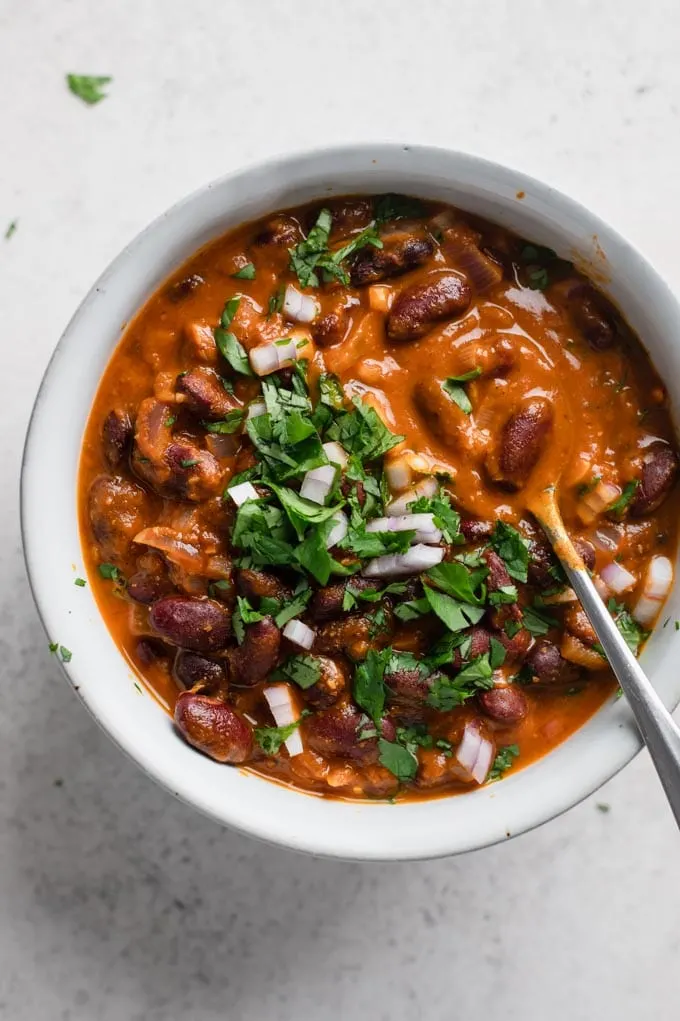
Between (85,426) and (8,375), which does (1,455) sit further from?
(85,426)

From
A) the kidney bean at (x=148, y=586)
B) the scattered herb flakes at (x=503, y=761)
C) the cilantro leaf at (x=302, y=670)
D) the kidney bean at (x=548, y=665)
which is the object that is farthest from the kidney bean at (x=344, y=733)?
the kidney bean at (x=148, y=586)

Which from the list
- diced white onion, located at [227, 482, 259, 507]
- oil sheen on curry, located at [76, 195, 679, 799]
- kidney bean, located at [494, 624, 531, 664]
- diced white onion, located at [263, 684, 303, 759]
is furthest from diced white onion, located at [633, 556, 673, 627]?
diced white onion, located at [227, 482, 259, 507]

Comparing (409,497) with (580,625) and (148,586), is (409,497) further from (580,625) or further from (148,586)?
(148,586)

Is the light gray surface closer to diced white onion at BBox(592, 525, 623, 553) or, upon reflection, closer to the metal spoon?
the metal spoon

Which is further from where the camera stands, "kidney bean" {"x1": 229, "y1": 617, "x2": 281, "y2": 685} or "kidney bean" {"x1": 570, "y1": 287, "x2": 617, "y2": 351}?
"kidney bean" {"x1": 570, "y1": 287, "x2": 617, "y2": 351}

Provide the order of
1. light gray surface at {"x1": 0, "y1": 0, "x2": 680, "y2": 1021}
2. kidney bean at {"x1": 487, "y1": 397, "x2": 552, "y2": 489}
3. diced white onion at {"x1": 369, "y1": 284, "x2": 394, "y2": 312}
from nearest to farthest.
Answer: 1. kidney bean at {"x1": 487, "y1": 397, "x2": 552, "y2": 489}
2. diced white onion at {"x1": 369, "y1": 284, "x2": 394, "y2": 312}
3. light gray surface at {"x1": 0, "y1": 0, "x2": 680, "y2": 1021}

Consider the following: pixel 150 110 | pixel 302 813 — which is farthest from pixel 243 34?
pixel 302 813
